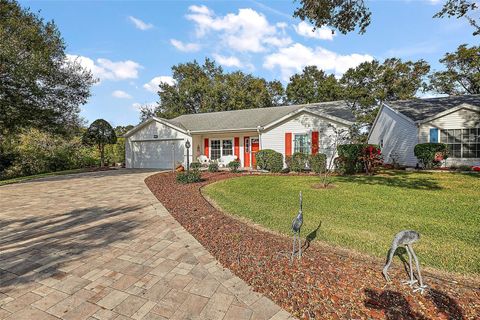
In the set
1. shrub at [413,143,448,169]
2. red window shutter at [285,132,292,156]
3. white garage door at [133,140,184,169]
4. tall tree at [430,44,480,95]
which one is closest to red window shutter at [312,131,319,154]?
red window shutter at [285,132,292,156]

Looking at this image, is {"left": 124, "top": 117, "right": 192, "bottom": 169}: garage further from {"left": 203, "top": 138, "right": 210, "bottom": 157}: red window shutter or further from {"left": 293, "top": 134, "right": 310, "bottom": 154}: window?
{"left": 293, "top": 134, "right": 310, "bottom": 154}: window

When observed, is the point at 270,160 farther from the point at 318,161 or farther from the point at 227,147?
the point at 227,147

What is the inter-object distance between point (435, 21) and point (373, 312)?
11.1 m

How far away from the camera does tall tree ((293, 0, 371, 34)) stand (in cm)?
776

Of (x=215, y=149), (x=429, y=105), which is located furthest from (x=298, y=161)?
(x=429, y=105)

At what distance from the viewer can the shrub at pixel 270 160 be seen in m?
14.0

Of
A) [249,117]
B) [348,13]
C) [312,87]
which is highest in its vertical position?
[312,87]

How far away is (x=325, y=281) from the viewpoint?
2.92 meters

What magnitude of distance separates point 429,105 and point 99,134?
2340 centimetres

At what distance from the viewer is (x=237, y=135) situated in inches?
701

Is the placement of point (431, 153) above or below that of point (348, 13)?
below

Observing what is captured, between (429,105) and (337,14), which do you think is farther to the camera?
(429,105)

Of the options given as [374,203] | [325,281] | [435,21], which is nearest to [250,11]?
[435,21]

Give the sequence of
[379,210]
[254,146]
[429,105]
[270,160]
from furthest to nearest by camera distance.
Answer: [254,146] → [429,105] → [270,160] → [379,210]
